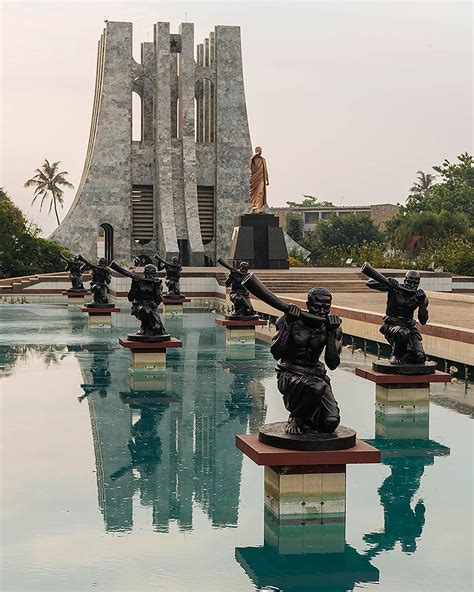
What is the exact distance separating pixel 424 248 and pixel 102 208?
631 inches

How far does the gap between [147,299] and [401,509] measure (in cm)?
684

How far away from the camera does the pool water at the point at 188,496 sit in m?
5.89

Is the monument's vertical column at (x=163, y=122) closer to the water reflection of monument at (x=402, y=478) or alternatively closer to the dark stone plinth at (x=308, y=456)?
the water reflection of monument at (x=402, y=478)

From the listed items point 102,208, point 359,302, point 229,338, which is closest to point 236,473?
point 229,338

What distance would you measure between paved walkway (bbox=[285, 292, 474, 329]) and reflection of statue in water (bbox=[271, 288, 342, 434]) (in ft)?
31.2

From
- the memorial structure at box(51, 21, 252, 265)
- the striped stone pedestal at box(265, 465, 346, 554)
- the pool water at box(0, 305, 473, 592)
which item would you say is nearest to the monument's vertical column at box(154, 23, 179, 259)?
the memorial structure at box(51, 21, 252, 265)

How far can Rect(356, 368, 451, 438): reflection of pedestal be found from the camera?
1054 centimetres

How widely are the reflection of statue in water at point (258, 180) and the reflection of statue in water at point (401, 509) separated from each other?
1145 inches

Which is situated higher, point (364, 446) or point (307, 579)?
point (364, 446)

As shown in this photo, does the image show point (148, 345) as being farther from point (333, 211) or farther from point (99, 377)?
point (333, 211)

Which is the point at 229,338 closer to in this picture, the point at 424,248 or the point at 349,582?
the point at 349,582

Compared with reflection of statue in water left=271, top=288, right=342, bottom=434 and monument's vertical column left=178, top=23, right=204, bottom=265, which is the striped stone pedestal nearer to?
reflection of statue in water left=271, top=288, right=342, bottom=434

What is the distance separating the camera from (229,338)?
59.0 ft

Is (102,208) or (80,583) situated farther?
(102,208)
